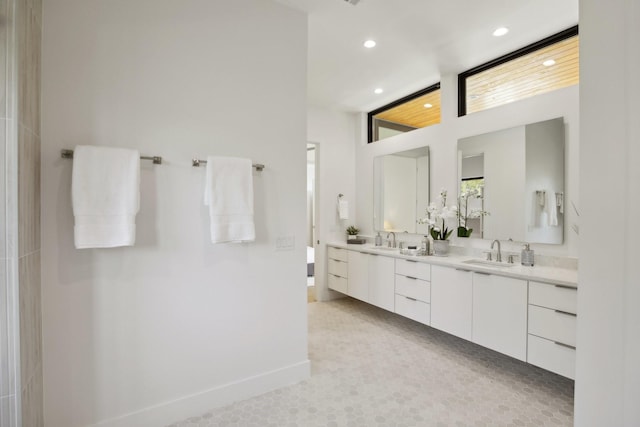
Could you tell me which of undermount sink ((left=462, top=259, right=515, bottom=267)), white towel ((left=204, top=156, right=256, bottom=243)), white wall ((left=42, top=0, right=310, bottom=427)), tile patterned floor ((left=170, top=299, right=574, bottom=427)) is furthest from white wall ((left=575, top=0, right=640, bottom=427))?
white towel ((left=204, top=156, right=256, bottom=243))

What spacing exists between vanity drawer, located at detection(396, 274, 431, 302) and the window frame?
6.17ft

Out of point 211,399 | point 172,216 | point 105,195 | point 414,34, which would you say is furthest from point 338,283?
point 105,195

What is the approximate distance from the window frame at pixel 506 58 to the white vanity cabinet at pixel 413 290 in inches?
69.2

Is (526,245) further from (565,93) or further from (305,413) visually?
(305,413)

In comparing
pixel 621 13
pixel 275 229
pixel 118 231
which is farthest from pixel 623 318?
pixel 118 231

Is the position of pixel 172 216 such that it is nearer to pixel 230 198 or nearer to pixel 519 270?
pixel 230 198

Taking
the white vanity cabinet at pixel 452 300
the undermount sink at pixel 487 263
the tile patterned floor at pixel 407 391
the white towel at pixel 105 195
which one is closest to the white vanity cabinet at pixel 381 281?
the tile patterned floor at pixel 407 391

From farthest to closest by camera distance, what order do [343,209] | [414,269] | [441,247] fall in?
[343,209] < [441,247] < [414,269]

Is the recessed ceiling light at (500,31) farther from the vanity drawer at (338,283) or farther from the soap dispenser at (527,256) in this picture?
the vanity drawer at (338,283)

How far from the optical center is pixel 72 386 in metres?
1.63

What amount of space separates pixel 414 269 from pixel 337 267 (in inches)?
52.4

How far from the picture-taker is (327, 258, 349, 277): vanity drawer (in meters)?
4.12

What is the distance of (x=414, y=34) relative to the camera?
8.60ft

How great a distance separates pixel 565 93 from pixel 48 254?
3.76 metres
